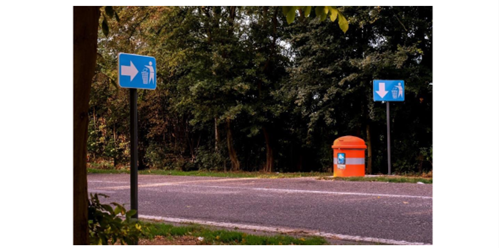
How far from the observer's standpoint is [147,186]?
11.8 meters

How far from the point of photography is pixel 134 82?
4441 millimetres

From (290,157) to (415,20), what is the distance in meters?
7.34

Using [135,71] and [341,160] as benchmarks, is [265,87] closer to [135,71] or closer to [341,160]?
[341,160]

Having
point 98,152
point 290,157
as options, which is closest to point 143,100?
point 98,152

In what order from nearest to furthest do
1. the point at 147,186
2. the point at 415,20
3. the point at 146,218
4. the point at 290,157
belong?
the point at 146,218 < the point at 147,186 < the point at 415,20 < the point at 290,157

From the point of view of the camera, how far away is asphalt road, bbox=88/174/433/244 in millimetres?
5996

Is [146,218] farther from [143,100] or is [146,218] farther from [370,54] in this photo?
[143,100]

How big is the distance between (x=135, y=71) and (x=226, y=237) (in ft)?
6.84

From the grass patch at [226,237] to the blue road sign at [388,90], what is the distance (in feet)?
27.6

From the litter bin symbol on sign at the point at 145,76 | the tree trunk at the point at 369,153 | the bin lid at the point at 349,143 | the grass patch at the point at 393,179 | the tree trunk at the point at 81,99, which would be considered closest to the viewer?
the tree trunk at the point at 81,99

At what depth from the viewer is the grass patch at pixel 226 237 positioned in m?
5.07

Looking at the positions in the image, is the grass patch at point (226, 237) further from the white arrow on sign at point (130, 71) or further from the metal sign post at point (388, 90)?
the metal sign post at point (388, 90)

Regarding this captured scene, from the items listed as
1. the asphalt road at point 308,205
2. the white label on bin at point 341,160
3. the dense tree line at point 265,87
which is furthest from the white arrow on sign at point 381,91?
the asphalt road at point 308,205

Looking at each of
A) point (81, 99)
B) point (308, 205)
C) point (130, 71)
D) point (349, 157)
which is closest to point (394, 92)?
point (349, 157)
